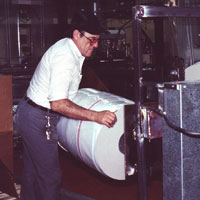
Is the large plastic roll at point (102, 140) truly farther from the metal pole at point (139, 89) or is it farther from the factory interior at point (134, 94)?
the metal pole at point (139, 89)

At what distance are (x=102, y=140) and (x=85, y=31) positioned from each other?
81cm

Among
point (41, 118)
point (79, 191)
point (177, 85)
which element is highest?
point (177, 85)

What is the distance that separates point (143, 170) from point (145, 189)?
8cm

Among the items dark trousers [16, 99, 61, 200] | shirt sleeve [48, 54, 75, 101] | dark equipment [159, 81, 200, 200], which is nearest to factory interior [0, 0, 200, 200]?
dark equipment [159, 81, 200, 200]

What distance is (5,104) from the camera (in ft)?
12.8

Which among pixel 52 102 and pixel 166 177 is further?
pixel 52 102

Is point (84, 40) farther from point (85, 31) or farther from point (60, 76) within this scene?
point (60, 76)

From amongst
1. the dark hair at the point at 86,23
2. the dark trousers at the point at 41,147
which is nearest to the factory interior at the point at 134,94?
the dark trousers at the point at 41,147

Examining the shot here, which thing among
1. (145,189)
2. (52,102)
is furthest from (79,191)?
(145,189)

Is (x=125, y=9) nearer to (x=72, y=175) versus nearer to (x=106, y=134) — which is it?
(x=72, y=175)

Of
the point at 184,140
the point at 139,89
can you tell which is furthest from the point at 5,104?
the point at 184,140

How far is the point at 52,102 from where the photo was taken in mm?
2404

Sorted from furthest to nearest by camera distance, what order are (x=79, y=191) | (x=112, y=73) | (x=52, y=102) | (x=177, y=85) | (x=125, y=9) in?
1. (x=125, y=9)
2. (x=112, y=73)
3. (x=79, y=191)
4. (x=52, y=102)
5. (x=177, y=85)

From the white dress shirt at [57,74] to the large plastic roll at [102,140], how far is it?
1.07ft
